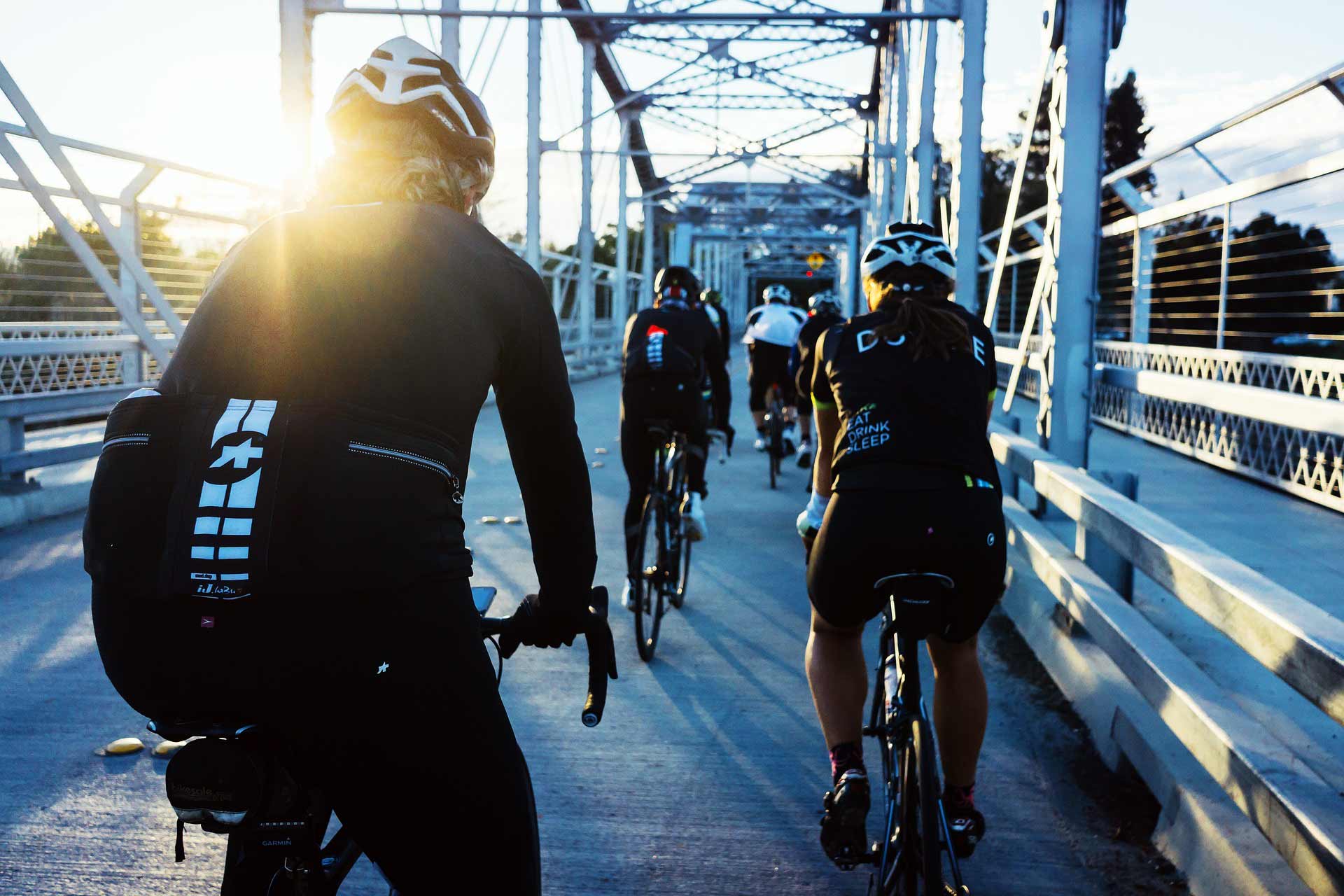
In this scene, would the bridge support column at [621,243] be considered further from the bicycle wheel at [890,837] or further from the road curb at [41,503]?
the bicycle wheel at [890,837]

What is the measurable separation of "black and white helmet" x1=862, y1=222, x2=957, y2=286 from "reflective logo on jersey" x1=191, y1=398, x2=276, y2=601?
7.45ft

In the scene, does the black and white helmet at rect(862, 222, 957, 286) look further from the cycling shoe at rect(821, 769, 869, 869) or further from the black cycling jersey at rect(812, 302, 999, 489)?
the cycling shoe at rect(821, 769, 869, 869)

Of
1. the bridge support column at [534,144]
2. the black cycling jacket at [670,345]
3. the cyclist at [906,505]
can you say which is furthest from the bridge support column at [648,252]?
the cyclist at [906,505]

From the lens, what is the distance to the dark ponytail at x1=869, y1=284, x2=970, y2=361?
10.7 feet

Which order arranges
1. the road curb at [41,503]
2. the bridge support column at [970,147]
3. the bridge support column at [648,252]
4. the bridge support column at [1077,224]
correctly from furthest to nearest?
the bridge support column at [648,252] → the bridge support column at [970,147] → the road curb at [41,503] → the bridge support column at [1077,224]

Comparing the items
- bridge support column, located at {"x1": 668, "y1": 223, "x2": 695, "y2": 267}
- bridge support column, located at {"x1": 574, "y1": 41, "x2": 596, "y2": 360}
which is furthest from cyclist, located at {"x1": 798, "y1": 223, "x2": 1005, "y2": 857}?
bridge support column, located at {"x1": 668, "y1": 223, "x2": 695, "y2": 267}

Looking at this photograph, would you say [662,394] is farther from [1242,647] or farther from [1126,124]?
[1126,124]

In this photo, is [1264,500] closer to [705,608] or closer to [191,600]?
[705,608]

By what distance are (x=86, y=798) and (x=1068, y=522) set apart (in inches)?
185

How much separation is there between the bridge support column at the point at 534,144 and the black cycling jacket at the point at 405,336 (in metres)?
16.5

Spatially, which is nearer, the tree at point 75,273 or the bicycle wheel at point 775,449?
the tree at point 75,273

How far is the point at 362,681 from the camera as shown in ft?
5.17

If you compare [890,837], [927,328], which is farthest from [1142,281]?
[890,837]

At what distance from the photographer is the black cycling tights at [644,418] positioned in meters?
6.50
